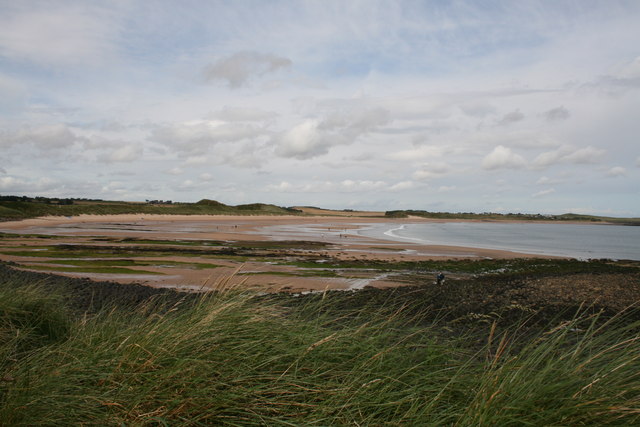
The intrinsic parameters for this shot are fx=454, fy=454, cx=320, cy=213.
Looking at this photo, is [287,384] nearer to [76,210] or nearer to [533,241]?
[533,241]

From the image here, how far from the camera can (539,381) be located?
2.79m

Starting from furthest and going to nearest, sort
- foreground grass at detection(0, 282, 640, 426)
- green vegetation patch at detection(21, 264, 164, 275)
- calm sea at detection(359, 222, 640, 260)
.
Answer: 1. calm sea at detection(359, 222, 640, 260)
2. green vegetation patch at detection(21, 264, 164, 275)
3. foreground grass at detection(0, 282, 640, 426)

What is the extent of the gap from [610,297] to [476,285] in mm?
5047

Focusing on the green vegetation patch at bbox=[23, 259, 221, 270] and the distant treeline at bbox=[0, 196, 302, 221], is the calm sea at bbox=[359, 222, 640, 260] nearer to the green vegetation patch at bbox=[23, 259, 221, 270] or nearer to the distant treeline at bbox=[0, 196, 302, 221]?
the green vegetation patch at bbox=[23, 259, 221, 270]

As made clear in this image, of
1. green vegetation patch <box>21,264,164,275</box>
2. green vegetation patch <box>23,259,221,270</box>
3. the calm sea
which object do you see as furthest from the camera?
the calm sea

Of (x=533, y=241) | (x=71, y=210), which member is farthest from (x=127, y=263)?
(x=71, y=210)

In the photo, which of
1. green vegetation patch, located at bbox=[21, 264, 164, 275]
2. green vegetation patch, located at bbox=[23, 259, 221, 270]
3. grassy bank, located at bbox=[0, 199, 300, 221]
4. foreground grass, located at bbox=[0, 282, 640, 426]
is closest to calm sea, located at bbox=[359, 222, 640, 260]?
green vegetation patch, located at bbox=[23, 259, 221, 270]

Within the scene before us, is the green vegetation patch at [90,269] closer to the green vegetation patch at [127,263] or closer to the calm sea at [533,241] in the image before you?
the green vegetation patch at [127,263]

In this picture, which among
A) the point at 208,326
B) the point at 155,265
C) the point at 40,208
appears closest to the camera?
the point at 208,326

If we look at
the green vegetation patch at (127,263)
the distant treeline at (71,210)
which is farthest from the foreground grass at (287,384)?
the distant treeline at (71,210)

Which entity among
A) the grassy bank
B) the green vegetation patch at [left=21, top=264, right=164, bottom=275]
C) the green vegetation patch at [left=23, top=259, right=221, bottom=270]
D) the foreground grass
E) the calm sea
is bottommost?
the green vegetation patch at [left=21, top=264, right=164, bottom=275]

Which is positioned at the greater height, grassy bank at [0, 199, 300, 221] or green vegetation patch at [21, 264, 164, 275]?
grassy bank at [0, 199, 300, 221]

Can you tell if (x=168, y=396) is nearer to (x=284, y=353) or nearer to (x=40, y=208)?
(x=284, y=353)

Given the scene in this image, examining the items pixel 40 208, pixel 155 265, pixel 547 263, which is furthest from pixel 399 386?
pixel 40 208
